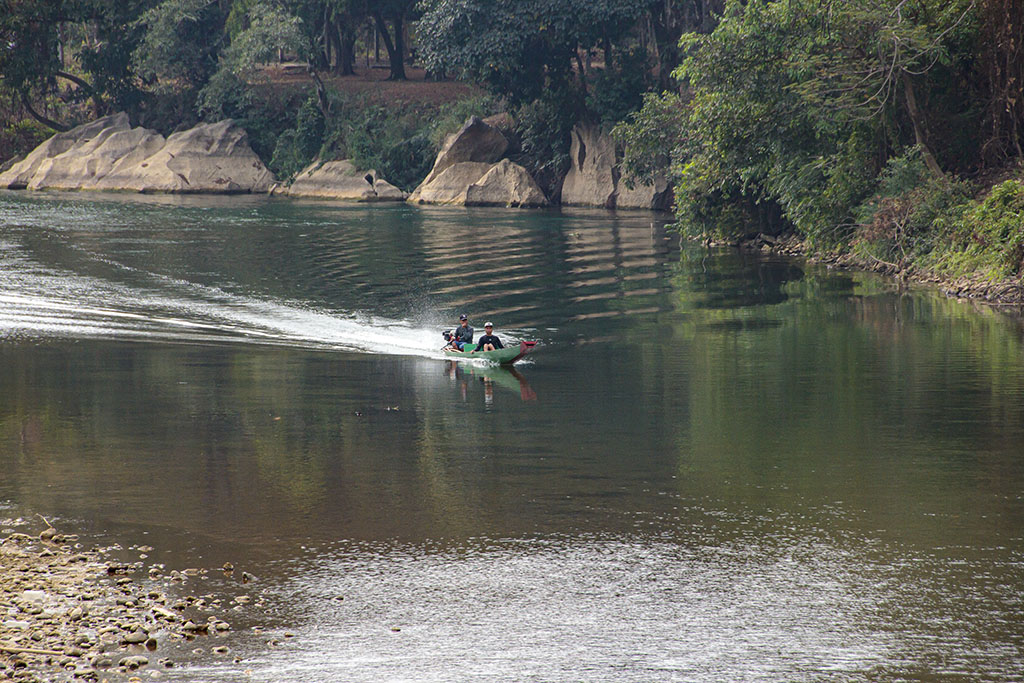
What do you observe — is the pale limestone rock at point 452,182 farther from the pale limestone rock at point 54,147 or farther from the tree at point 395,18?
the pale limestone rock at point 54,147

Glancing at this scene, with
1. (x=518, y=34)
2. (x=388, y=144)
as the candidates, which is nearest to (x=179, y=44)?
(x=388, y=144)

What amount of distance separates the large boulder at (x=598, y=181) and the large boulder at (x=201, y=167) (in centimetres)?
2015

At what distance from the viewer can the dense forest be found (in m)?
33.3

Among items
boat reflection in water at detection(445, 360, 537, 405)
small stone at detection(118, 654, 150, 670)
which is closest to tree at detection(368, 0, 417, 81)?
boat reflection in water at detection(445, 360, 537, 405)

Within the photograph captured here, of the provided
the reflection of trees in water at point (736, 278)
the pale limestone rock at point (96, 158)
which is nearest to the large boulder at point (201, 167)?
the pale limestone rock at point (96, 158)

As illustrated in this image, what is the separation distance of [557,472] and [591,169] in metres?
53.3

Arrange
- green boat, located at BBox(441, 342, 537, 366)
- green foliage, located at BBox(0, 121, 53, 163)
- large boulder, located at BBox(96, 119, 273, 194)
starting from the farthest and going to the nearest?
green foliage, located at BBox(0, 121, 53, 163)
large boulder, located at BBox(96, 119, 273, 194)
green boat, located at BBox(441, 342, 537, 366)

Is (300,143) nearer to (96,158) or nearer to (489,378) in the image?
(96,158)

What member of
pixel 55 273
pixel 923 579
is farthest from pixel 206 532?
pixel 55 273

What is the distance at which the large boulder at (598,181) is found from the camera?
6400cm

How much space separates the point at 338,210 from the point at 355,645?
178 ft

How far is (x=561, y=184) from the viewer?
68250 mm

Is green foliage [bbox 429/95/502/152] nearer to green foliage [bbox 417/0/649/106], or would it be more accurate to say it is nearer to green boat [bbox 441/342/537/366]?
green foliage [bbox 417/0/649/106]

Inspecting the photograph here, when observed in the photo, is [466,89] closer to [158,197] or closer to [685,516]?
[158,197]
